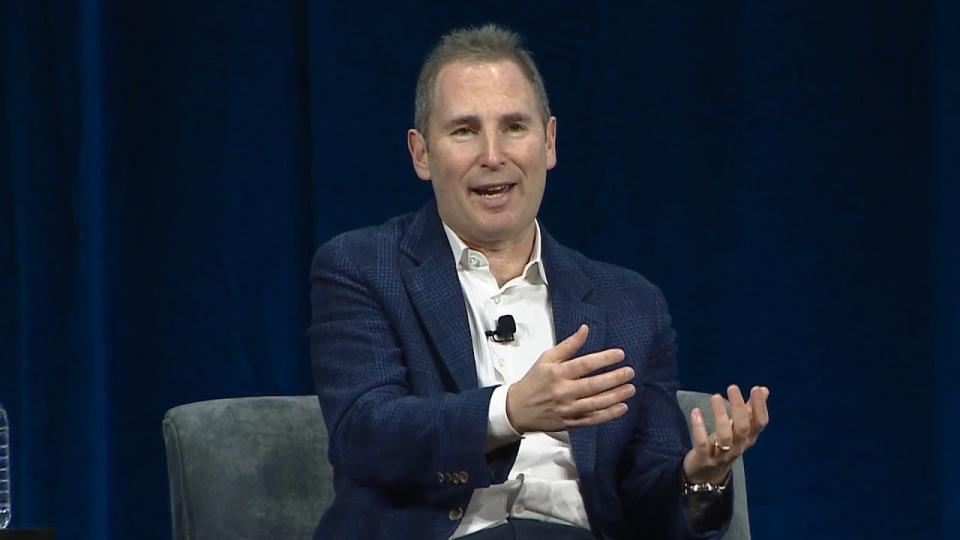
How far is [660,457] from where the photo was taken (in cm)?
229

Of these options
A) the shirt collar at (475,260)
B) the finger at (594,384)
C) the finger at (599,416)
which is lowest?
the finger at (599,416)

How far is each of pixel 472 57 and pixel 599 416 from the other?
679mm

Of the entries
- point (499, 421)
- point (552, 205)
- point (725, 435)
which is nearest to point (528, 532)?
point (499, 421)

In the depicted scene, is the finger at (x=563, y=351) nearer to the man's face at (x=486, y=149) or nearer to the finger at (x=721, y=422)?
the finger at (x=721, y=422)

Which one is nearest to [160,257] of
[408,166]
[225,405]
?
[408,166]

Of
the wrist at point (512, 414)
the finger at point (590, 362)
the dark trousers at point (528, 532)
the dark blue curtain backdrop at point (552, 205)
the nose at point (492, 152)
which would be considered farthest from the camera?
the dark blue curtain backdrop at point (552, 205)

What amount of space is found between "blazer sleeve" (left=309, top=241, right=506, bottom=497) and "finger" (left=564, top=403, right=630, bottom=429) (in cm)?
14

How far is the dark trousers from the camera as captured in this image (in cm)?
213

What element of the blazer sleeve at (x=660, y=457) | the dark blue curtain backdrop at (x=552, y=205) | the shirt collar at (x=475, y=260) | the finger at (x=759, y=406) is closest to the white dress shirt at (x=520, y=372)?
the shirt collar at (x=475, y=260)

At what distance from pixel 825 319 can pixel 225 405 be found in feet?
4.66

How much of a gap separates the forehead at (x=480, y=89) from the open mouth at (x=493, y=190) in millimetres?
120

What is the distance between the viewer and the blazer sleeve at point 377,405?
2.01 metres

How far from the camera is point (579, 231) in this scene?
3.23 metres

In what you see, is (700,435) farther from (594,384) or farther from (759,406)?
(594,384)
